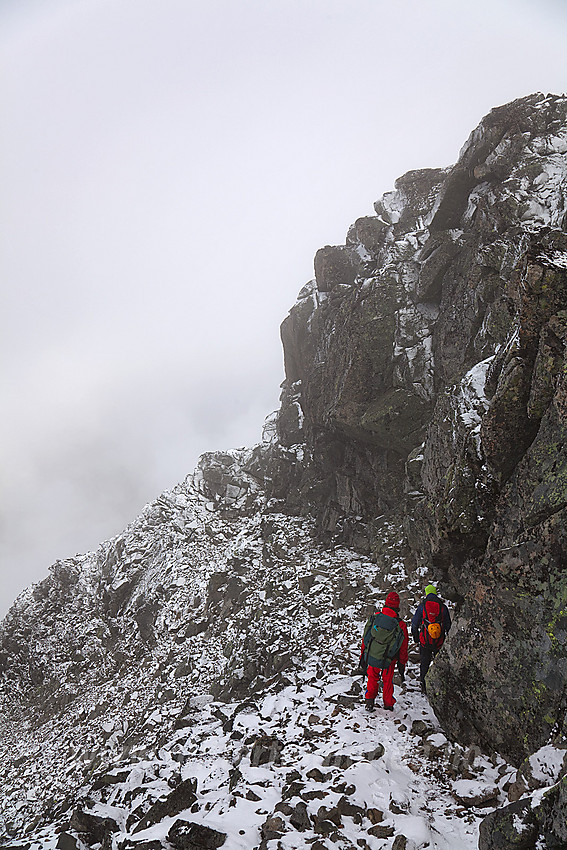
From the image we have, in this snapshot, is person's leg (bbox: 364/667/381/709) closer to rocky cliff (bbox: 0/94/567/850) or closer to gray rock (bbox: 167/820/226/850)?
rocky cliff (bbox: 0/94/567/850)

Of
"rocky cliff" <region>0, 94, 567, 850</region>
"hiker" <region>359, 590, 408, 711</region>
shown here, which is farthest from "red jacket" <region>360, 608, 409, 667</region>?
"rocky cliff" <region>0, 94, 567, 850</region>

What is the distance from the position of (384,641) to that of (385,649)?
157mm

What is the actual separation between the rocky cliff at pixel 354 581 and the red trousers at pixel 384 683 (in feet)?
1.50

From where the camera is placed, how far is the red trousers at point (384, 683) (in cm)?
886

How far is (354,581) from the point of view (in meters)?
17.2

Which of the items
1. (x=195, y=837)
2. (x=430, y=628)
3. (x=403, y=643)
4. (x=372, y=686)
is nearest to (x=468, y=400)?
(x=430, y=628)

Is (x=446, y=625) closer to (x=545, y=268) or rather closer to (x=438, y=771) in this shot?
(x=438, y=771)

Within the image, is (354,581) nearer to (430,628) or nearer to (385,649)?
(430,628)

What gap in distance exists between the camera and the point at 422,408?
59.3ft

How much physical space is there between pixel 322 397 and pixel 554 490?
56.5 ft

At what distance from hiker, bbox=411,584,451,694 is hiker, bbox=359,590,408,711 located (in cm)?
39

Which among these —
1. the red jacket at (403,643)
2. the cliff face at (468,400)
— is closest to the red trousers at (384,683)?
the red jacket at (403,643)

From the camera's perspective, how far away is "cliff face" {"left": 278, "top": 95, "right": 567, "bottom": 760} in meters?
6.57

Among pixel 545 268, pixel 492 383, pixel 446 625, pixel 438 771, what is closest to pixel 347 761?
pixel 438 771
